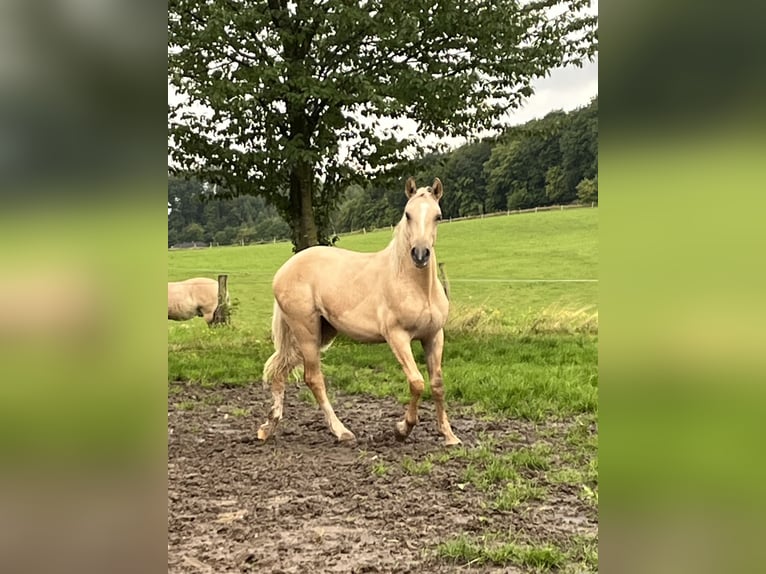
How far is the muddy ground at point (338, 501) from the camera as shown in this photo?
2408mm

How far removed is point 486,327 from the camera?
725 cm

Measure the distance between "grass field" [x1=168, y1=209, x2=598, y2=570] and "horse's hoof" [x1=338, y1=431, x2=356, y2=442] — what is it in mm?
1142

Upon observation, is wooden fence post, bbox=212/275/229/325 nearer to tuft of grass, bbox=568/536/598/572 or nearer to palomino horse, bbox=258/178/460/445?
palomino horse, bbox=258/178/460/445

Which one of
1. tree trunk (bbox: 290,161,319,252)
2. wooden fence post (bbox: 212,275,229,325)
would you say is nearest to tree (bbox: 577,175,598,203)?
tree trunk (bbox: 290,161,319,252)

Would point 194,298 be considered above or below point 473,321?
above

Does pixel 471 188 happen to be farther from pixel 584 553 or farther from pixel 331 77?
pixel 584 553

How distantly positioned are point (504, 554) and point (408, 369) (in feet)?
4.82

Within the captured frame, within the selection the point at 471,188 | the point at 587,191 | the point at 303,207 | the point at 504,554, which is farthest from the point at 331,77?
the point at 504,554

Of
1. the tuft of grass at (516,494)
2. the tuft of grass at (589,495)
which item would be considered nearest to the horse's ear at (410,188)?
the tuft of grass at (516,494)

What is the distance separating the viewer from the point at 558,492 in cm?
307
